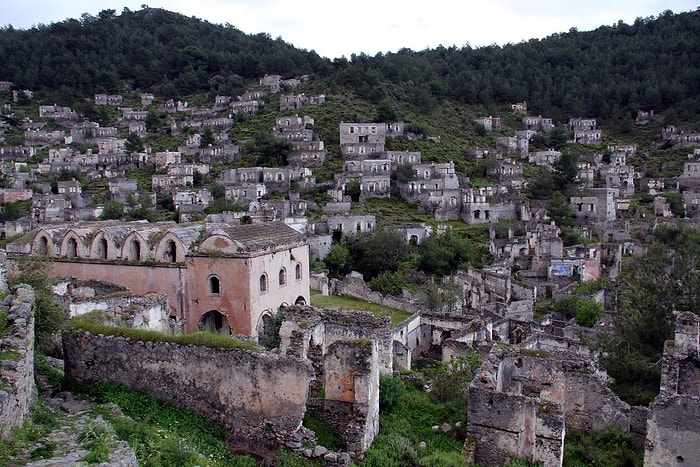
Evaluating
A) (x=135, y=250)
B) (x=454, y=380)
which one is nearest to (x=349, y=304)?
(x=135, y=250)

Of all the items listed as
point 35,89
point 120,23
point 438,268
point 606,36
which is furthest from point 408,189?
point 120,23

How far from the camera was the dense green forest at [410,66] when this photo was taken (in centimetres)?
11606

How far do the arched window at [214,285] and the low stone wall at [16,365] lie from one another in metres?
12.0

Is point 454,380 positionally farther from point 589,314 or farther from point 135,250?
point 589,314

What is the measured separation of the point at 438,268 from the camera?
49.2m

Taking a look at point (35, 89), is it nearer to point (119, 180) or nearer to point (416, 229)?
point (119, 180)

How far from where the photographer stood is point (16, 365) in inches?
306

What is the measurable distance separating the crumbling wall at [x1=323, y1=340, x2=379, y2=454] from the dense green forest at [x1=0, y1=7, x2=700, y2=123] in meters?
97.8

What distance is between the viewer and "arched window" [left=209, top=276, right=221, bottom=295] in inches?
863

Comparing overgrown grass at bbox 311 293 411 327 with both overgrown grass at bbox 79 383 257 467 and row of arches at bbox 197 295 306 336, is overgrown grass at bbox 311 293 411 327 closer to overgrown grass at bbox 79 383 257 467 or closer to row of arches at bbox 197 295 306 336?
row of arches at bbox 197 295 306 336

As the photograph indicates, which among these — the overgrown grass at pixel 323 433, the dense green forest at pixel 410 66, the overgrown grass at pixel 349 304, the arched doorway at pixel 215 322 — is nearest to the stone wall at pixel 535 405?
the overgrown grass at pixel 323 433

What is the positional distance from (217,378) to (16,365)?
3.38 m

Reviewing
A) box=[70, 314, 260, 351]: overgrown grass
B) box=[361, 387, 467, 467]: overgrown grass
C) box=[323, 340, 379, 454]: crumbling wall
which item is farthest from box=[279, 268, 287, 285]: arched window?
box=[323, 340, 379, 454]: crumbling wall

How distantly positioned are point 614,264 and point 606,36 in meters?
120
